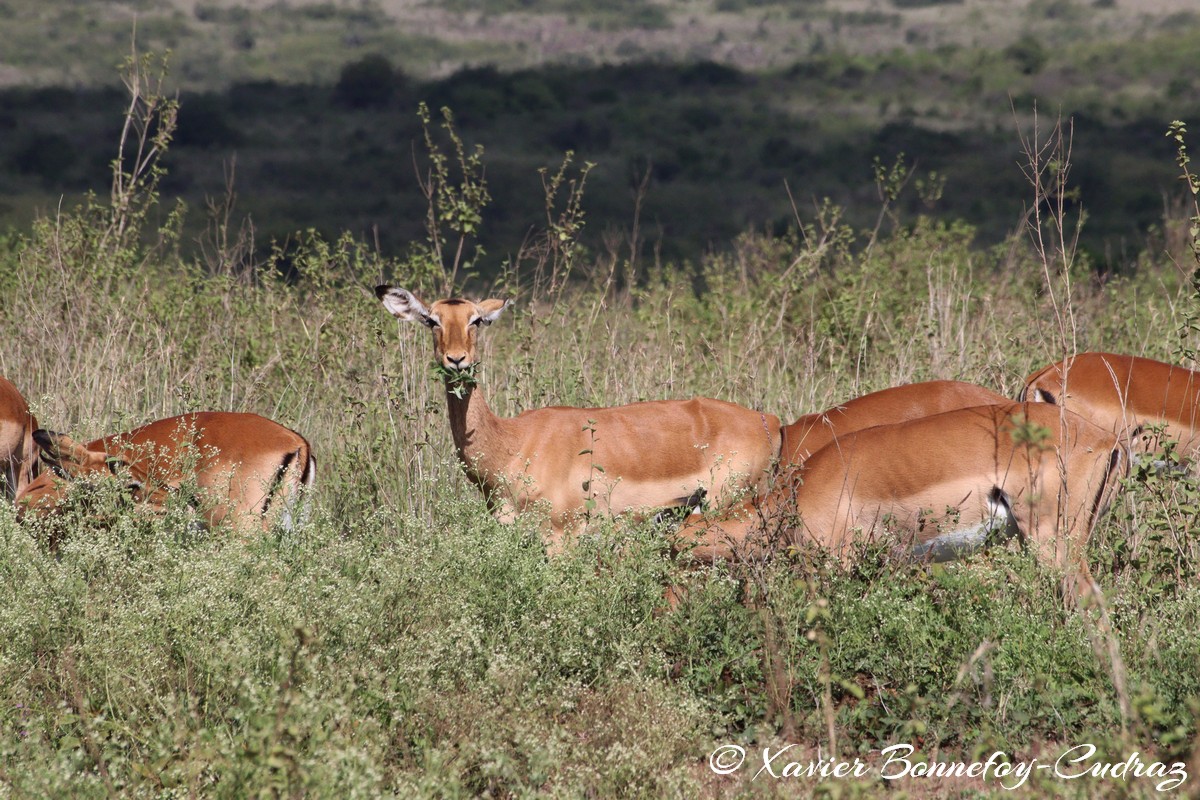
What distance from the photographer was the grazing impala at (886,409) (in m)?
6.13

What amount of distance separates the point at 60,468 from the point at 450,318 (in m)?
1.75

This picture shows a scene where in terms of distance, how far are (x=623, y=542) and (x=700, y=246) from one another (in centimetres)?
1549

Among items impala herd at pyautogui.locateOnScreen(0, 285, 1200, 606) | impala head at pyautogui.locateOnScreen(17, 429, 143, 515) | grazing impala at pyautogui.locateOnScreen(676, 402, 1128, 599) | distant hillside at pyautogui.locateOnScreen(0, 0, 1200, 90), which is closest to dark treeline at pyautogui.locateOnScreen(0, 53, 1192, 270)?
distant hillside at pyautogui.locateOnScreen(0, 0, 1200, 90)

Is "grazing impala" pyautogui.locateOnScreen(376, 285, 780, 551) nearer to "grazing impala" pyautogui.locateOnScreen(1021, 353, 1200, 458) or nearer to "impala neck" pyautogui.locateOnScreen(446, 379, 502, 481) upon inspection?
"impala neck" pyautogui.locateOnScreen(446, 379, 502, 481)

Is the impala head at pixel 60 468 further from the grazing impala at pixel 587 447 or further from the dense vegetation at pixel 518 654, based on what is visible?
the grazing impala at pixel 587 447

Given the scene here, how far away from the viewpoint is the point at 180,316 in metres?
8.23

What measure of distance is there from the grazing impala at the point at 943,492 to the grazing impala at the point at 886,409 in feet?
1.79

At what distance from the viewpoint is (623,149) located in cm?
2992

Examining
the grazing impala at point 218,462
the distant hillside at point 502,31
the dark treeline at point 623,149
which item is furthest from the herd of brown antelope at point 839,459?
the distant hillside at point 502,31

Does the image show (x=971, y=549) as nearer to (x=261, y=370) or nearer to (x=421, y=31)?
(x=261, y=370)

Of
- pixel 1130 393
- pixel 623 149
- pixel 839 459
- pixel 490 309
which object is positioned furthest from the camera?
pixel 623 149

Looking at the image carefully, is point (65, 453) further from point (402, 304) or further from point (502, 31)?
point (502, 31)

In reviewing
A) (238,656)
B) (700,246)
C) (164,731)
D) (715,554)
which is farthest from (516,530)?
(700,246)

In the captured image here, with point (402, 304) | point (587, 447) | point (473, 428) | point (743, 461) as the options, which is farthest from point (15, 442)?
point (743, 461)
